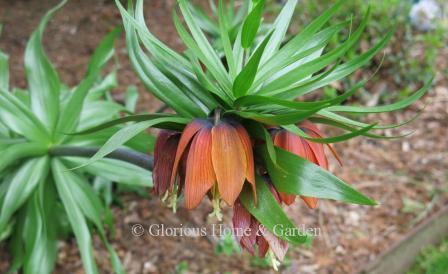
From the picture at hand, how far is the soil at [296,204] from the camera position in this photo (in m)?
2.10

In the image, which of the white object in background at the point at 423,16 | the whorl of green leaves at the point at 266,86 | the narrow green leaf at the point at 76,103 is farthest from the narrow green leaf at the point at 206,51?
the white object in background at the point at 423,16

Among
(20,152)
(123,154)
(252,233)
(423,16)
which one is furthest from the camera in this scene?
(423,16)

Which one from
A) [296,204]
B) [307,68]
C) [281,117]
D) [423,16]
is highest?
[423,16]

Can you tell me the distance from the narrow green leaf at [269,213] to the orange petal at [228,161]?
4cm

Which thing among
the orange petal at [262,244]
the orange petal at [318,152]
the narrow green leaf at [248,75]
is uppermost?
the narrow green leaf at [248,75]

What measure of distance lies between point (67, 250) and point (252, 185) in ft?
4.44

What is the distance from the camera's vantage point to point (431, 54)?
3303 mm

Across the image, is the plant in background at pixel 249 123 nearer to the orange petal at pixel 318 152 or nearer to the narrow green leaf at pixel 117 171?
the orange petal at pixel 318 152

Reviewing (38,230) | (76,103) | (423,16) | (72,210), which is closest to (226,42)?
(76,103)

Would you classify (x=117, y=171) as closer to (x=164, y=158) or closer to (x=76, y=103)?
(x=76, y=103)

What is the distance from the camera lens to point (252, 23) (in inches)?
38.0

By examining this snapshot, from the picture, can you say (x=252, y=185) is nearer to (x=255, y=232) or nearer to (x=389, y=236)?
(x=255, y=232)

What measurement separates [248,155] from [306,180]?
0.11m

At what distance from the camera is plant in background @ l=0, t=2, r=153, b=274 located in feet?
5.04
